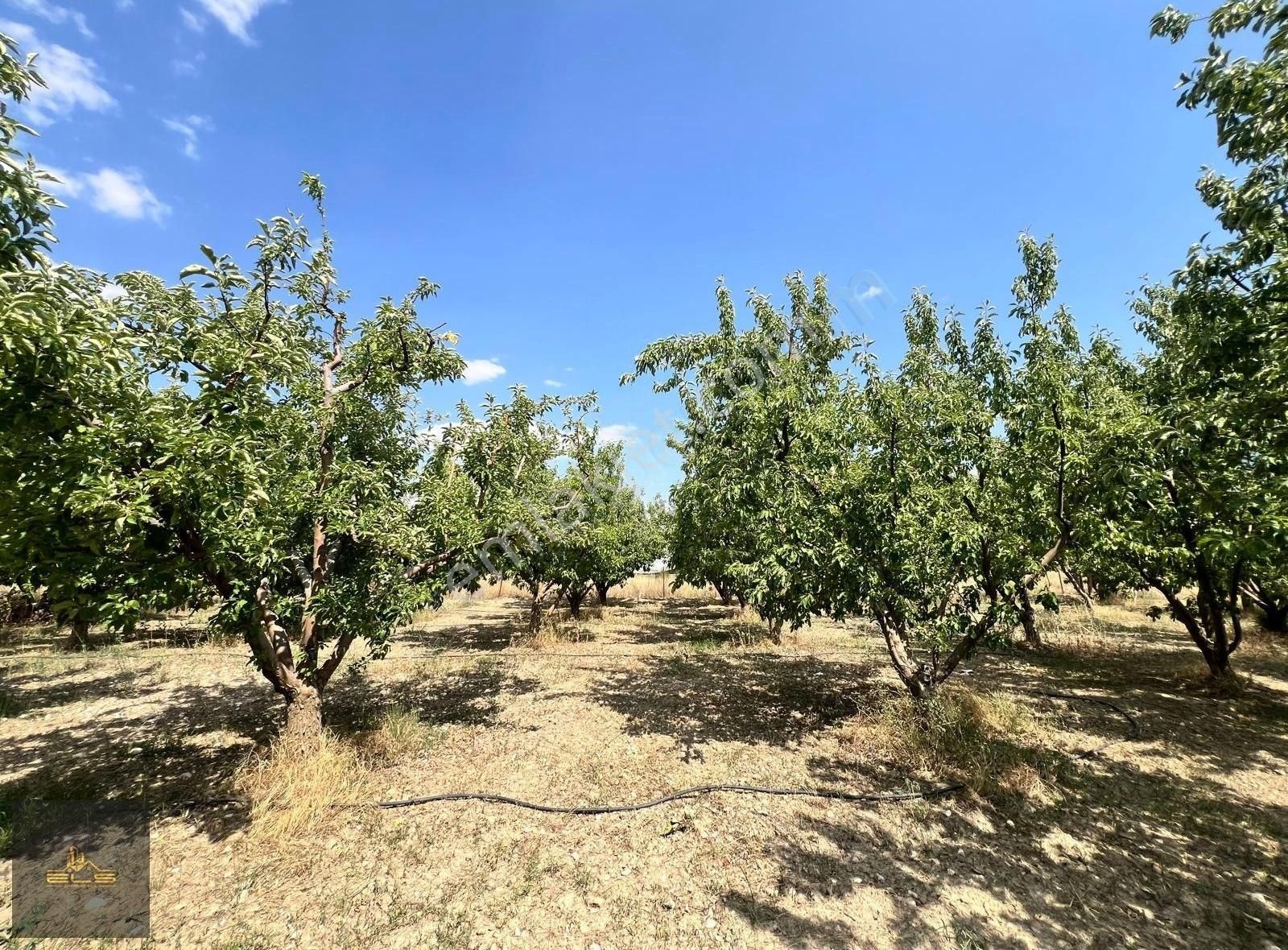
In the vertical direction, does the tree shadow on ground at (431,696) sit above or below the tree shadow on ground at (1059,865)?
below

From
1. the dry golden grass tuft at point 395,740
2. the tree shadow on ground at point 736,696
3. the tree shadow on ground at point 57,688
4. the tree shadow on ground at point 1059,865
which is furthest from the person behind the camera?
the tree shadow on ground at point 57,688

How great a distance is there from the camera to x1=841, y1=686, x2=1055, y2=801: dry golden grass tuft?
6129 mm

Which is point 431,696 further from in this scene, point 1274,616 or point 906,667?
point 1274,616

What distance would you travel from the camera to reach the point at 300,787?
5.57 meters

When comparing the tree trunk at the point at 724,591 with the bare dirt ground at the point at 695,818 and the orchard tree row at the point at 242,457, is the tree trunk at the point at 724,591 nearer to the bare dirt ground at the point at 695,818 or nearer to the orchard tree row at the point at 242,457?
the bare dirt ground at the point at 695,818

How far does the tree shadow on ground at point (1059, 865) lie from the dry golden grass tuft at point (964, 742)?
0.89ft

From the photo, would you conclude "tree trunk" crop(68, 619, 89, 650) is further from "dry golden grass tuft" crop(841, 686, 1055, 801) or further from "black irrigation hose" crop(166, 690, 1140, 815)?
"dry golden grass tuft" crop(841, 686, 1055, 801)

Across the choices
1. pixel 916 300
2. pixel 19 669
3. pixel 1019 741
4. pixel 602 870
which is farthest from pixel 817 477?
pixel 19 669

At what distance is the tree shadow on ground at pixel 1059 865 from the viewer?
3957 millimetres

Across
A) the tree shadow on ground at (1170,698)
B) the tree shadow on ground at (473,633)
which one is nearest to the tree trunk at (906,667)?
the tree shadow on ground at (1170,698)

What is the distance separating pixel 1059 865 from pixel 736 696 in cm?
577

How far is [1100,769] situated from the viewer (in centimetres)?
651

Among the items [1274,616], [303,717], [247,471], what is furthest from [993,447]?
[1274,616]

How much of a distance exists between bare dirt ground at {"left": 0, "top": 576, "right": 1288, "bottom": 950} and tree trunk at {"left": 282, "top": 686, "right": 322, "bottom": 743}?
781 millimetres
